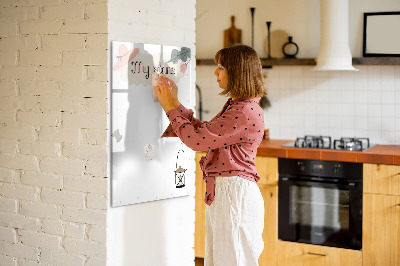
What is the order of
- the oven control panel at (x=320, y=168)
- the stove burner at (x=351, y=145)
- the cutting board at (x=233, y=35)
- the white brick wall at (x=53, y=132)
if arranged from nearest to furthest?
the white brick wall at (x=53, y=132), the oven control panel at (x=320, y=168), the stove burner at (x=351, y=145), the cutting board at (x=233, y=35)

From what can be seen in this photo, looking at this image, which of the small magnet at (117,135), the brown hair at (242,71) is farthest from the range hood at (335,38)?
the small magnet at (117,135)

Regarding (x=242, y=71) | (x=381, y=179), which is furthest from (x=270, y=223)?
(x=242, y=71)

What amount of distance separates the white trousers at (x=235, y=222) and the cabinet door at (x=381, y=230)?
1.40 meters

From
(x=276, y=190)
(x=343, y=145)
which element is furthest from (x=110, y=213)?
(x=343, y=145)

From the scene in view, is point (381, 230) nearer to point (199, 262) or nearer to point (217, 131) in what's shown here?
point (199, 262)

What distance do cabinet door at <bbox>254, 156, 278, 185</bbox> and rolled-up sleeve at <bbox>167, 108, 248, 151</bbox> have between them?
1559mm

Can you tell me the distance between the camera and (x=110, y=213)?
8.91ft

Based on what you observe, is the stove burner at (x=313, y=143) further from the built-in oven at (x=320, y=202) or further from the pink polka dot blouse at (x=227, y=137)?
the pink polka dot blouse at (x=227, y=137)

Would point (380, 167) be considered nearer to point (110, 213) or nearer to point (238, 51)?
point (238, 51)

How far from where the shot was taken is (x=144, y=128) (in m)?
2.82

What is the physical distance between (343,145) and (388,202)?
0.55 meters

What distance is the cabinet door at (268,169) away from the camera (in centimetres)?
411

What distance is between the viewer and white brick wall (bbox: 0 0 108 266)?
2686mm

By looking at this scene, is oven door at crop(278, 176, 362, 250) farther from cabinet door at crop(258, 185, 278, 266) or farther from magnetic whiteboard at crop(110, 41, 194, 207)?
magnetic whiteboard at crop(110, 41, 194, 207)
